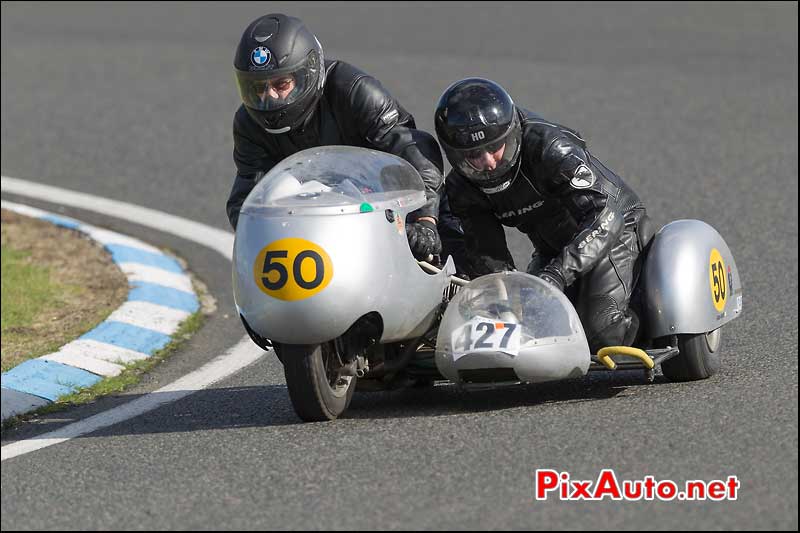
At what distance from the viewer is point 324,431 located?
5223 mm

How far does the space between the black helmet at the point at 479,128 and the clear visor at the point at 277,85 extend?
2.03 ft

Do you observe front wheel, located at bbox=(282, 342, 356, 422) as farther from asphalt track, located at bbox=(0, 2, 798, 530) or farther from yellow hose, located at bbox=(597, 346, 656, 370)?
yellow hose, located at bbox=(597, 346, 656, 370)

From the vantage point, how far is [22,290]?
8297 millimetres

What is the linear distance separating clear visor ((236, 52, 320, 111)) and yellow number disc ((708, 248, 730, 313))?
191 cm

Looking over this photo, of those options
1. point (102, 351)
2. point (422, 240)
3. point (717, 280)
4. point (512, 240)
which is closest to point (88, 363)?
point (102, 351)

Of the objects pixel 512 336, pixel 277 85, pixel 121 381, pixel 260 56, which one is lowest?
pixel 121 381

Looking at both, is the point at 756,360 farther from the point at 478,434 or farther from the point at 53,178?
the point at 53,178

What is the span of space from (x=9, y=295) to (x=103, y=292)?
54cm

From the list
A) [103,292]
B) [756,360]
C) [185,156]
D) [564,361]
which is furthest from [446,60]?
[564,361]

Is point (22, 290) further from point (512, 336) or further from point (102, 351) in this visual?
point (512, 336)

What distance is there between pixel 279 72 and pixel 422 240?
0.98 meters

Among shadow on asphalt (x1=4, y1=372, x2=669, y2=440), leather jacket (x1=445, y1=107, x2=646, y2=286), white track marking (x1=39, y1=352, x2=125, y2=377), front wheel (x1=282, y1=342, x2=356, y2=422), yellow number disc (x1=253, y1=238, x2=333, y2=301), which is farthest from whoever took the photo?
white track marking (x1=39, y1=352, x2=125, y2=377)

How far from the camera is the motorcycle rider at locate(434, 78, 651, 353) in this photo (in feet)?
18.8

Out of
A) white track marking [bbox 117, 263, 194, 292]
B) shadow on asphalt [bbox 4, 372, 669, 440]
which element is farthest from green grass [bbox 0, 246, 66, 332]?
shadow on asphalt [bbox 4, 372, 669, 440]
